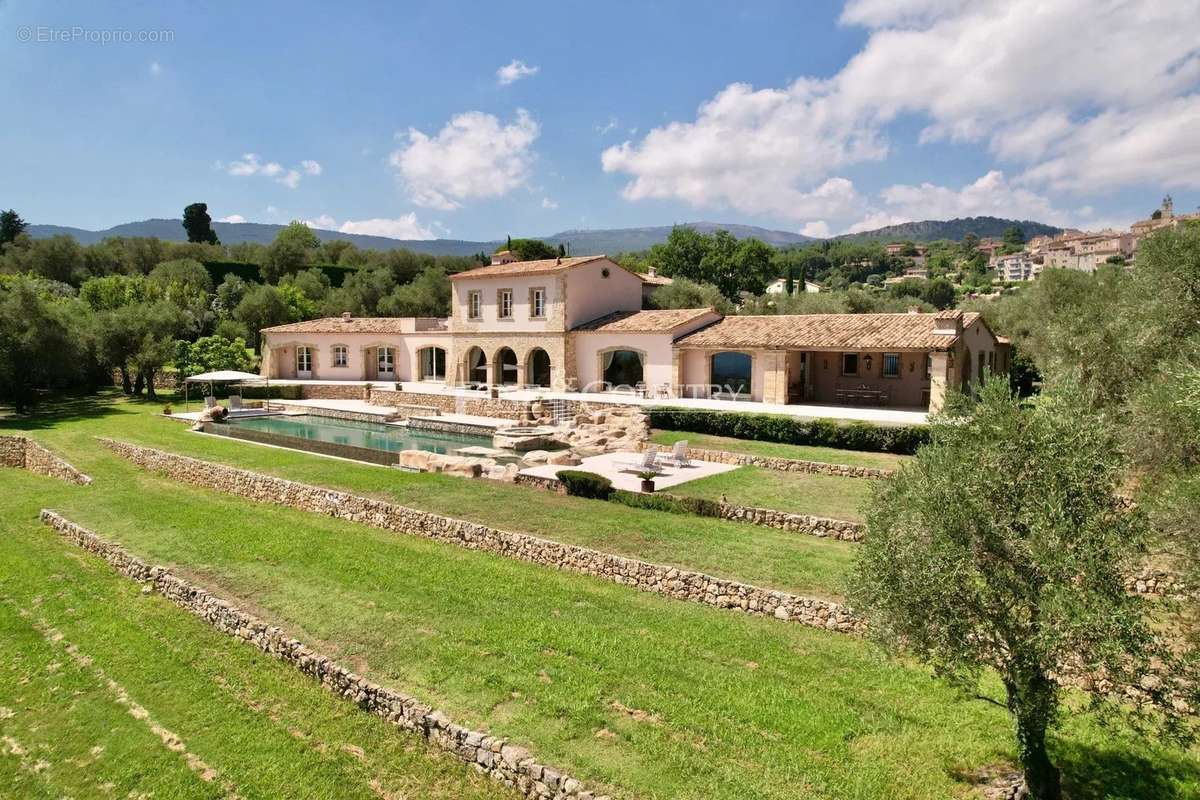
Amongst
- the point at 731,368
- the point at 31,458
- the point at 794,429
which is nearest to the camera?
the point at 794,429

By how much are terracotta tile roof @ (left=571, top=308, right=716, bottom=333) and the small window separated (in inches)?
304

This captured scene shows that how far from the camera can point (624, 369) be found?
35.6 m

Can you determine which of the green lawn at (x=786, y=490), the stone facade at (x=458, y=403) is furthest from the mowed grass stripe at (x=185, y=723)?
the stone facade at (x=458, y=403)

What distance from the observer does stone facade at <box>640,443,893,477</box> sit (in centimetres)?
1811

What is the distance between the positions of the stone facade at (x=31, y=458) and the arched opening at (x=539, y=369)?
66.8 feet

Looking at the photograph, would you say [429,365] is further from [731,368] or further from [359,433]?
[731,368]

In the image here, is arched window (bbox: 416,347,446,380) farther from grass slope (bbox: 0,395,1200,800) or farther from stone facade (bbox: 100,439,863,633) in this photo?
grass slope (bbox: 0,395,1200,800)

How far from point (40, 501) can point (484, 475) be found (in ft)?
36.9

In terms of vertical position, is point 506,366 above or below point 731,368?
above

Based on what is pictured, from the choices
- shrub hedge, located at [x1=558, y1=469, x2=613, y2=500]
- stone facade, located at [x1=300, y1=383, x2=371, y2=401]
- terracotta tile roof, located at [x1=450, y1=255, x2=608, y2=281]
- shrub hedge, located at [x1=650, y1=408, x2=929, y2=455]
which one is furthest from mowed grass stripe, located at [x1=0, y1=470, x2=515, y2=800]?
stone facade, located at [x1=300, y1=383, x2=371, y2=401]

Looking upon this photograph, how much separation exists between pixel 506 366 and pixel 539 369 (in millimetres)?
2218

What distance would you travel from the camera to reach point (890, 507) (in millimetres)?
6477

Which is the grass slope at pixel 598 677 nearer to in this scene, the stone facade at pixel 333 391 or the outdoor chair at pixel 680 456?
the outdoor chair at pixel 680 456

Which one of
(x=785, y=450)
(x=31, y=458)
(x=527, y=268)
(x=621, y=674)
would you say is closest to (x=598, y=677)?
(x=621, y=674)
